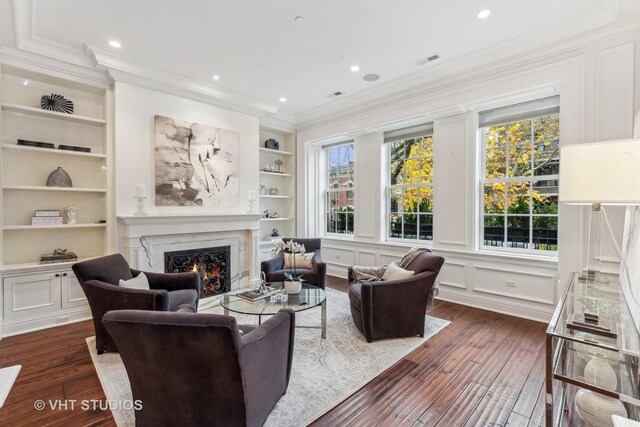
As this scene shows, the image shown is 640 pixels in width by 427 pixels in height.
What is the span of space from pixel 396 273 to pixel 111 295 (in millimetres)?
2643

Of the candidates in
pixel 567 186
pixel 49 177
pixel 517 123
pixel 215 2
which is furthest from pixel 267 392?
pixel 517 123

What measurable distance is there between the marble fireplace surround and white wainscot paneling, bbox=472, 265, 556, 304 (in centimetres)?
320

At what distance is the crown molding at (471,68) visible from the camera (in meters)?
2.97

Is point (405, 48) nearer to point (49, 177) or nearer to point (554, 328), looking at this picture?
point (554, 328)

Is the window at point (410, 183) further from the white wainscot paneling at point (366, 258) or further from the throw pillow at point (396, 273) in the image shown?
the throw pillow at point (396, 273)

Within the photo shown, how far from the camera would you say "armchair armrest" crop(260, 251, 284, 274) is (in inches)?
159

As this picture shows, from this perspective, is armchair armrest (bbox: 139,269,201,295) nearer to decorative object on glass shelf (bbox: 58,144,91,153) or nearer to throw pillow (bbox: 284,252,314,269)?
throw pillow (bbox: 284,252,314,269)

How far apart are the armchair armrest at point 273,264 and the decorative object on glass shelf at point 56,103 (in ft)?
10.00

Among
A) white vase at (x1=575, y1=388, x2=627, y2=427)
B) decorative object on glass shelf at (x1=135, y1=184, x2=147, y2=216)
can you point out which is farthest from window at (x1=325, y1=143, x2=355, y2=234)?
white vase at (x1=575, y1=388, x2=627, y2=427)

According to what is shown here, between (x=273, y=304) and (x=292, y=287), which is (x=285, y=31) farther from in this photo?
(x=273, y=304)

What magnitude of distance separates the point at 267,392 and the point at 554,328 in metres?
1.60

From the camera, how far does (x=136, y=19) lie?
2.88m

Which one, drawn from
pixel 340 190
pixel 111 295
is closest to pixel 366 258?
pixel 340 190

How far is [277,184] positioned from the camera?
6266 millimetres
